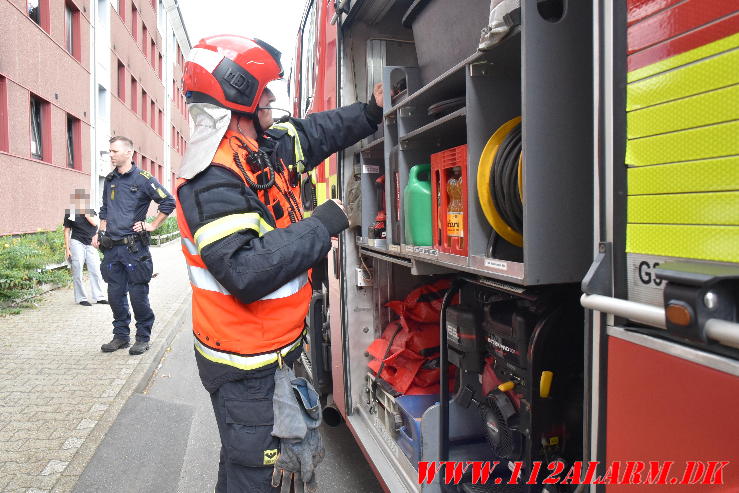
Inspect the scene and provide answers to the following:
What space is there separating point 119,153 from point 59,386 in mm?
2452

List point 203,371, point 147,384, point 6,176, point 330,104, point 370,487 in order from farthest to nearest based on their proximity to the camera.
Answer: point 6,176 < point 147,384 < point 330,104 < point 370,487 < point 203,371

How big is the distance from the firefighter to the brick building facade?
968cm

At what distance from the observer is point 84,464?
335 centimetres

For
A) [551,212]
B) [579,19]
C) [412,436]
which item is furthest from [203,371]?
[579,19]

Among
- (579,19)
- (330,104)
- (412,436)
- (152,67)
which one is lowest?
(412,436)

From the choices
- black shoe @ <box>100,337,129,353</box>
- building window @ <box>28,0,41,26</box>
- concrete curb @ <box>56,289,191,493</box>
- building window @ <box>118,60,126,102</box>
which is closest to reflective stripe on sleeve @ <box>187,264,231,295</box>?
concrete curb @ <box>56,289,191,493</box>

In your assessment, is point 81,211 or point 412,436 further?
point 81,211

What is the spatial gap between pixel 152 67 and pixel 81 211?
71.7 feet

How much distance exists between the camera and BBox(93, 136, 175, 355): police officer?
555 cm

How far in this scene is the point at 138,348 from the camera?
18.8 feet

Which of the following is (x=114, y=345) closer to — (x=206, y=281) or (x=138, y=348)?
(x=138, y=348)

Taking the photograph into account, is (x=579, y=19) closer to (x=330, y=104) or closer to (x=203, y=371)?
(x=203, y=371)
